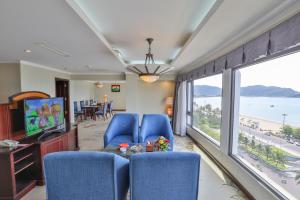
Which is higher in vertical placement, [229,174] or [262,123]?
[262,123]

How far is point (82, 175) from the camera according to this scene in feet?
5.79

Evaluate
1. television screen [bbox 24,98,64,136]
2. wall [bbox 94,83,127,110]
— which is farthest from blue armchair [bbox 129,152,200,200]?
wall [bbox 94,83,127,110]

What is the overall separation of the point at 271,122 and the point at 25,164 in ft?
12.0

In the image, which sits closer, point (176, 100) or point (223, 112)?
point (223, 112)

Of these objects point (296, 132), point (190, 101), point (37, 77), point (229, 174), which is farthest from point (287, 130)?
point (37, 77)

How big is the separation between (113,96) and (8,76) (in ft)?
29.0

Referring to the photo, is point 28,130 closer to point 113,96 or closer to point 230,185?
point 230,185

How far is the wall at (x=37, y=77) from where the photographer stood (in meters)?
4.78

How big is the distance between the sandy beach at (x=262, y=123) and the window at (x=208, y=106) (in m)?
0.96

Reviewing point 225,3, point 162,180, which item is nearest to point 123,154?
point 162,180

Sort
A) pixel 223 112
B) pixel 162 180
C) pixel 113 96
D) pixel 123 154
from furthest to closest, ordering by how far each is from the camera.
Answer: pixel 113 96
pixel 223 112
pixel 123 154
pixel 162 180

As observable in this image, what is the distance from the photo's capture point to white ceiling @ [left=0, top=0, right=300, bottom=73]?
1804 millimetres

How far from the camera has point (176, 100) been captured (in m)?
6.64

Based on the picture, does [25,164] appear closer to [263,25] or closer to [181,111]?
[263,25]
